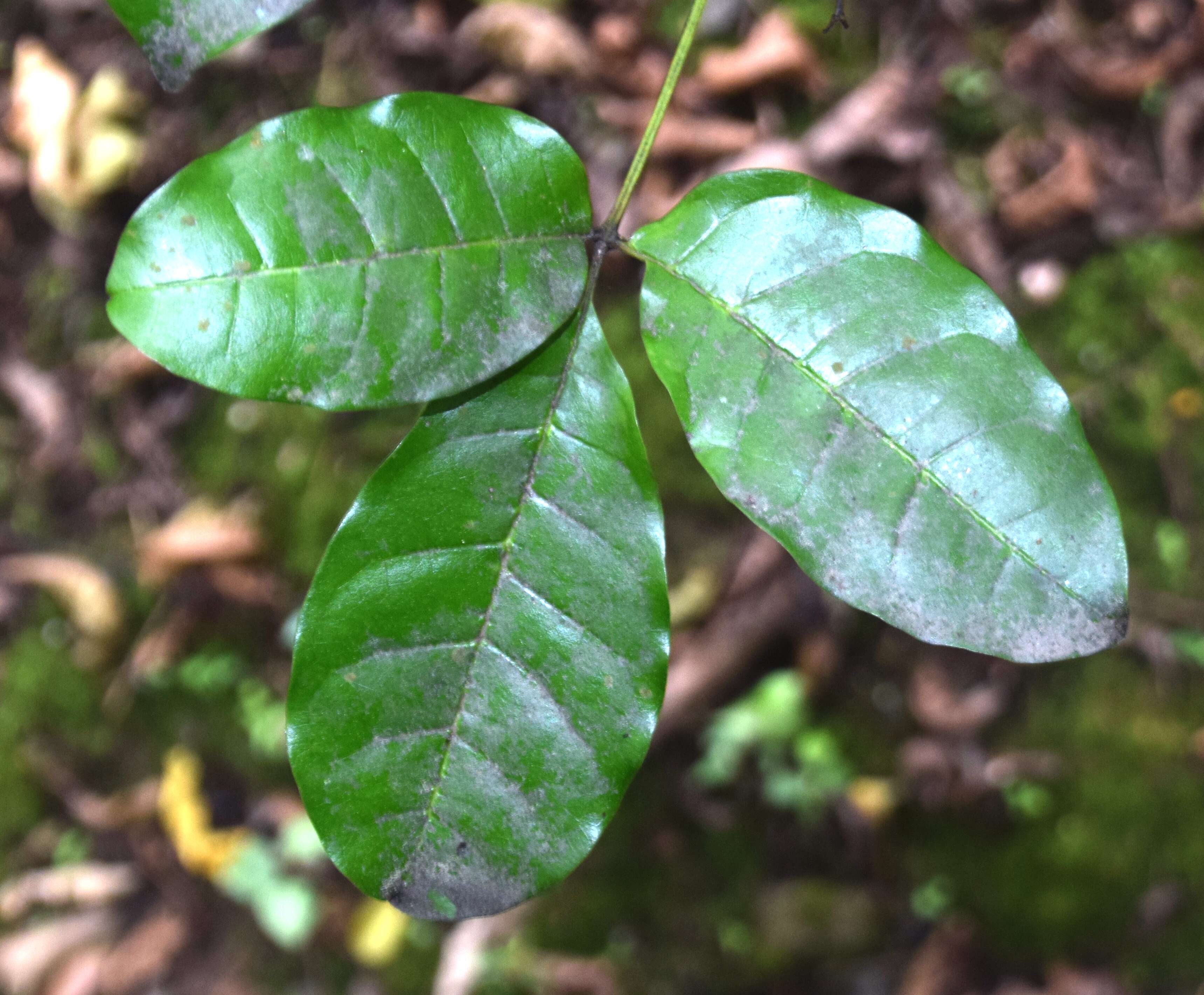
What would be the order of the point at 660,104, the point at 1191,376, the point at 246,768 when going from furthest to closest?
the point at 246,768
the point at 1191,376
the point at 660,104

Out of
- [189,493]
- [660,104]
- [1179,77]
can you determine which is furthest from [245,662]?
[1179,77]

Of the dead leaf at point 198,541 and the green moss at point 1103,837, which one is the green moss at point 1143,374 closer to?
the green moss at point 1103,837

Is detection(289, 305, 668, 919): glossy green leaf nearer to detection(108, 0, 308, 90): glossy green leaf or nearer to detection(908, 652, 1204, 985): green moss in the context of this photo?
detection(108, 0, 308, 90): glossy green leaf

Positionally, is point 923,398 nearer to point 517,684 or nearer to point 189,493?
point 517,684

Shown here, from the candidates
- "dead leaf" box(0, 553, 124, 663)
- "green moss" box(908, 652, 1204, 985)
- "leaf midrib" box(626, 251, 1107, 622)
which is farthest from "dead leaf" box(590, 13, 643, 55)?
"dead leaf" box(0, 553, 124, 663)

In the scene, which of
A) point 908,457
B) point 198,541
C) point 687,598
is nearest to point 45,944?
point 198,541

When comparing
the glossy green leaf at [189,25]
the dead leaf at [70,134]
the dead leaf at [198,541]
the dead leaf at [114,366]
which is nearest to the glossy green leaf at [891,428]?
the glossy green leaf at [189,25]

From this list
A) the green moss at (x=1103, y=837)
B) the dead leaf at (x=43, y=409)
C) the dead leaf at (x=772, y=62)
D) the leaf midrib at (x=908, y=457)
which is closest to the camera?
the leaf midrib at (x=908, y=457)
